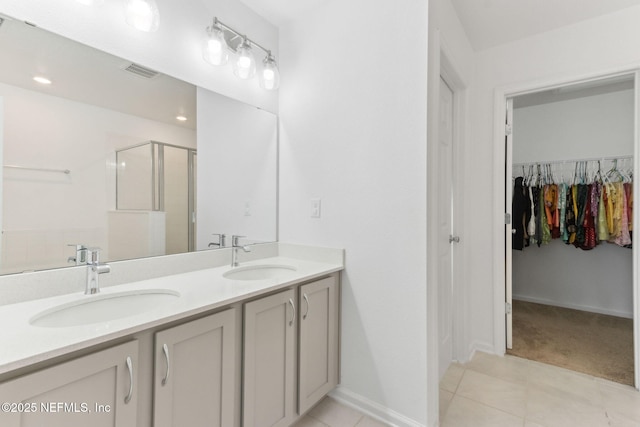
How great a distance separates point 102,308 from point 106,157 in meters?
0.66

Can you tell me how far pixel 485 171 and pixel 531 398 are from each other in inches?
61.3

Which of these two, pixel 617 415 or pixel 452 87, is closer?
pixel 617 415

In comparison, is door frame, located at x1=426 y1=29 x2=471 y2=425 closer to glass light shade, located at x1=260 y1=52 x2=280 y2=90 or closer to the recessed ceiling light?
glass light shade, located at x1=260 y1=52 x2=280 y2=90

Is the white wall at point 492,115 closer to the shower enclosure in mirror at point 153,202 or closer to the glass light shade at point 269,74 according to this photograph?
the glass light shade at point 269,74

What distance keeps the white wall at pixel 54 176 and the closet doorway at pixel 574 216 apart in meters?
3.12

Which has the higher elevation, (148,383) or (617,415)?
(148,383)

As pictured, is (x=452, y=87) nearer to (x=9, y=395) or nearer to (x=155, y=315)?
(x=155, y=315)

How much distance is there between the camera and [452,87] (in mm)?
2219

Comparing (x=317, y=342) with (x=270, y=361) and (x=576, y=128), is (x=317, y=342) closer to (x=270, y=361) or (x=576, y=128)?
(x=270, y=361)

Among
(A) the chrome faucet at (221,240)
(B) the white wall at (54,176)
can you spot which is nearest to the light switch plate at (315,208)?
(A) the chrome faucet at (221,240)

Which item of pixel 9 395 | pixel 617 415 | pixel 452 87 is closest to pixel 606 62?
pixel 452 87

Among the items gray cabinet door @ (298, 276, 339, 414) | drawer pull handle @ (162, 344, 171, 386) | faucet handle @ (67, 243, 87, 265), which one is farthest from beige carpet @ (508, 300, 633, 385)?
faucet handle @ (67, 243, 87, 265)

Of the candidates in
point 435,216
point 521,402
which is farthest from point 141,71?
point 521,402

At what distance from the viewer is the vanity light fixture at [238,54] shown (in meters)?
1.66
